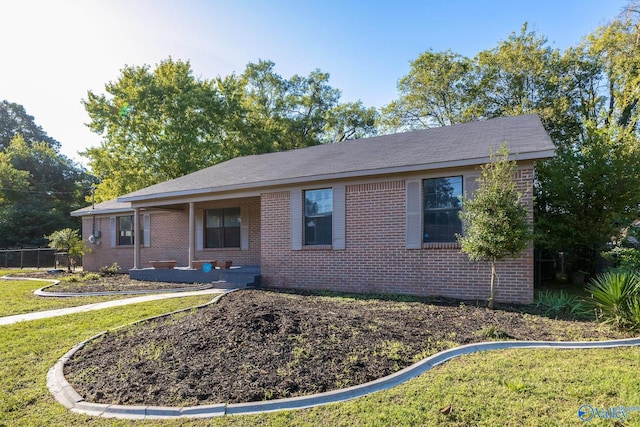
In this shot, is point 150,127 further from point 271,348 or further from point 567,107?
point 567,107

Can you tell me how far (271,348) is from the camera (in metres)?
4.70

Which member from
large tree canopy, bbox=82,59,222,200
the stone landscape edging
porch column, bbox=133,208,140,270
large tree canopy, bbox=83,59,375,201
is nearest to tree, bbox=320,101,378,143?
large tree canopy, bbox=83,59,375,201

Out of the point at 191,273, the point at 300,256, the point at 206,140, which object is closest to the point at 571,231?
the point at 300,256

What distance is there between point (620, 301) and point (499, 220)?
2.10 m

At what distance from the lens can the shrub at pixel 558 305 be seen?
6.74 metres

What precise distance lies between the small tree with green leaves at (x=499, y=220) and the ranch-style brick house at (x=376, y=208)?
0.86m

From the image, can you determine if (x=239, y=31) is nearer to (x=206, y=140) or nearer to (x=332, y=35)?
(x=332, y=35)

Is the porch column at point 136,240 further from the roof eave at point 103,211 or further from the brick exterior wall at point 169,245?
the roof eave at point 103,211

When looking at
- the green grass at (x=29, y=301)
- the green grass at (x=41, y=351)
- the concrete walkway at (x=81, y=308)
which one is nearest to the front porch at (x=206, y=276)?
the concrete walkway at (x=81, y=308)

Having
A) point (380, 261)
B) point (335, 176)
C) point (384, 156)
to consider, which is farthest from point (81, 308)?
point (384, 156)

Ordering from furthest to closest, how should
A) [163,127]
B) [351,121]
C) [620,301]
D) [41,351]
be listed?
1. [351,121]
2. [163,127]
3. [620,301]
4. [41,351]

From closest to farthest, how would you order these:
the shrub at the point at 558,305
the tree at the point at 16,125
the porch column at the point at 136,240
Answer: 1. the shrub at the point at 558,305
2. the porch column at the point at 136,240
3. the tree at the point at 16,125

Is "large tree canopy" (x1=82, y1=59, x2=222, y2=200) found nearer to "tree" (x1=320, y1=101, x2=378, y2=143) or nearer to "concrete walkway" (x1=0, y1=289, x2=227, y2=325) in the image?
"tree" (x1=320, y1=101, x2=378, y2=143)

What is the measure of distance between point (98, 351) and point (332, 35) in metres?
13.0
